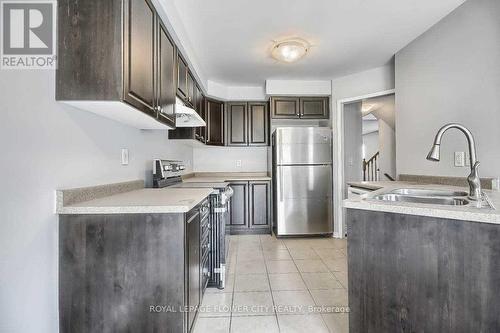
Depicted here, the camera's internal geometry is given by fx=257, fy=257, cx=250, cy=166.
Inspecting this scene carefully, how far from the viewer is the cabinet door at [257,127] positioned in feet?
14.1

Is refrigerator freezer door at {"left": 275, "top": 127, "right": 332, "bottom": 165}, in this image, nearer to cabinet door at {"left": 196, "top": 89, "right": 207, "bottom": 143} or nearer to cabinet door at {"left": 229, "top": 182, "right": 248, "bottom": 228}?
cabinet door at {"left": 229, "top": 182, "right": 248, "bottom": 228}

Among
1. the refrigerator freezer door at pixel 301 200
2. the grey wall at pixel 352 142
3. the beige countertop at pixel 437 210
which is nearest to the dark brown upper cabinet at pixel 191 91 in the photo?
the refrigerator freezer door at pixel 301 200

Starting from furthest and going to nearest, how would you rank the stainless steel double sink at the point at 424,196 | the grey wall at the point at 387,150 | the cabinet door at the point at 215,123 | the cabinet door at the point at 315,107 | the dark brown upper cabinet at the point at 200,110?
the grey wall at the point at 387,150, the cabinet door at the point at 315,107, the cabinet door at the point at 215,123, the dark brown upper cabinet at the point at 200,110, the stainless steel double sink at the point at 424,196

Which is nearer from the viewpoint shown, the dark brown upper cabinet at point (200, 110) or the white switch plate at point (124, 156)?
the white switch plate at point (124, 156)

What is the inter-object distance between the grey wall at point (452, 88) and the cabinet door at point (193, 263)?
2.18m

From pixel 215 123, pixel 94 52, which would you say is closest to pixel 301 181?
pixel 215 123

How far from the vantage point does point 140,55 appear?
1468 millimetres

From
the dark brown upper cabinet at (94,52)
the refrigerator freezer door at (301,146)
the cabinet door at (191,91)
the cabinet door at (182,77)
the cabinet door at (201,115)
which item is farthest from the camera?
the refrigerator freezer door at (301,146)

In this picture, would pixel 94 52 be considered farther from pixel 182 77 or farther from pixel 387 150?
pixel 387 150

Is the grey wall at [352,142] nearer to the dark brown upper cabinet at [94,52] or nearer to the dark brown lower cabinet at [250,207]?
the dark brown lower cabinet at [250,207]

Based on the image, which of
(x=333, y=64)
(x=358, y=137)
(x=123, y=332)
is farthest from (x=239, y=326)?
(x=358, y=137)

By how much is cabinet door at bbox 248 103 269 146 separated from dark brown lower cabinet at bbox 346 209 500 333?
299cm

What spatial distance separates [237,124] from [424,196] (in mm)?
2976

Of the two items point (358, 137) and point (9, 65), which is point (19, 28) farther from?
point (358, 137)
